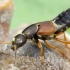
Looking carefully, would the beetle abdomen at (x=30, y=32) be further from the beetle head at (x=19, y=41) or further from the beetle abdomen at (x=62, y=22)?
the beetle abdomen at (x=62, y=22)

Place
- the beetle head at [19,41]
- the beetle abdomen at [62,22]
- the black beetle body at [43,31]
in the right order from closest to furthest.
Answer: the beetle head at [19,41]
the black beetle body at [43,31]
the beetle abdomen at [62,22]

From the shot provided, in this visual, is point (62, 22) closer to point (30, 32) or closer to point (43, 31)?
point (43, 31)

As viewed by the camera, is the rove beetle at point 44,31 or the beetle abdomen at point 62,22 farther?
the beetle abdomen at point 62,22

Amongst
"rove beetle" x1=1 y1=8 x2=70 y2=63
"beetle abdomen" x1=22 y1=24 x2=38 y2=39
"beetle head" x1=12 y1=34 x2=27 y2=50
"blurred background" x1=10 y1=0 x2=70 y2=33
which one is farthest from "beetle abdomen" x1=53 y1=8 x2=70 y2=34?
"blurred background" x1=10 y1=0 x2=70 y2=33

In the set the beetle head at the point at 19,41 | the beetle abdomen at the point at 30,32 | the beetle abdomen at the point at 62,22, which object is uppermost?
the beetle abdomen at the point at 62,22

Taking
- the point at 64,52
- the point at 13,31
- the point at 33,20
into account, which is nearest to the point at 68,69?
the point at 64,52

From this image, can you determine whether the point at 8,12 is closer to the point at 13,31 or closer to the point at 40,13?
the point at 13,31

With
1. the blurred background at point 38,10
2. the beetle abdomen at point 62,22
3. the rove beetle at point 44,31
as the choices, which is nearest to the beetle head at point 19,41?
the rove beetle at point 44,31

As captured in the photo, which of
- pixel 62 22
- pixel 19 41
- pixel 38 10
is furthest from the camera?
pixel 38 10

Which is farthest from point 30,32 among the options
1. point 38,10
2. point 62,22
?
point 38,10
